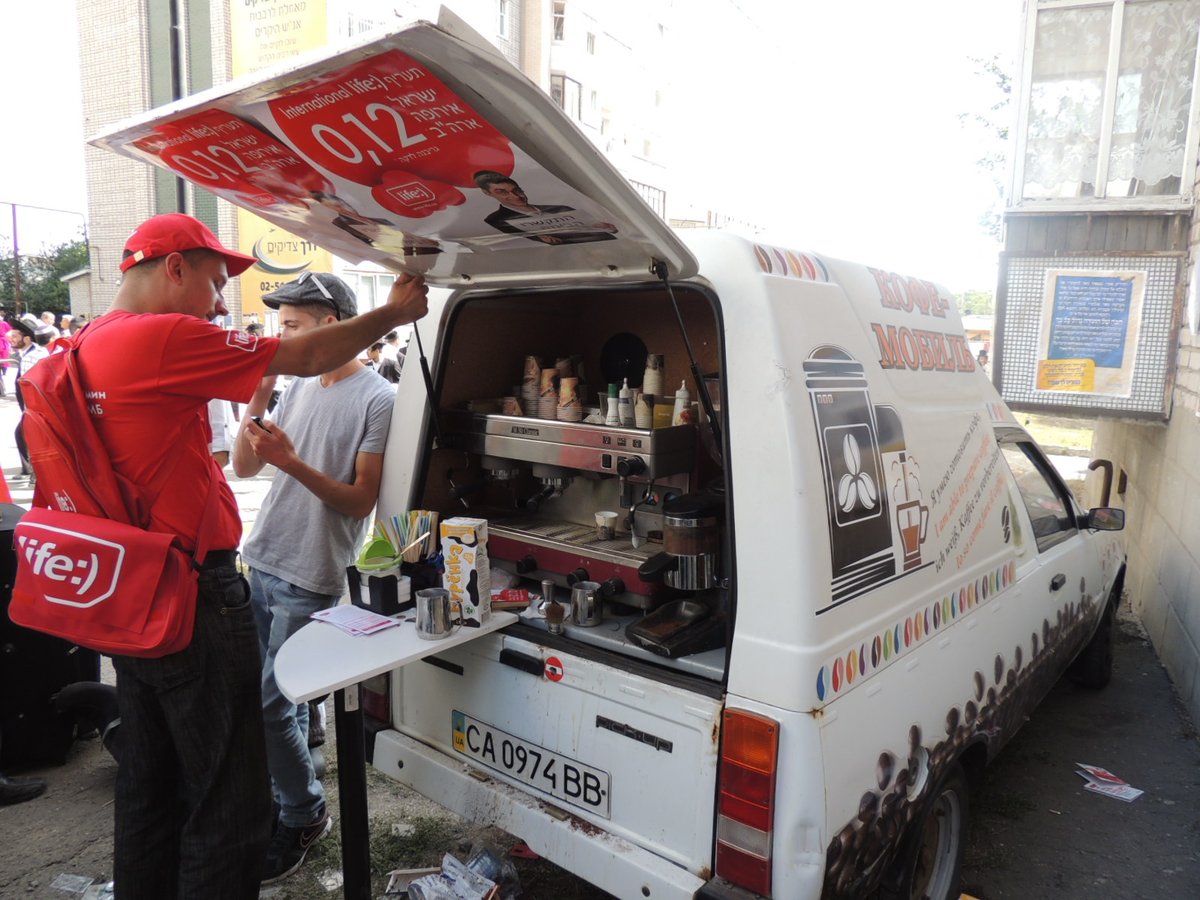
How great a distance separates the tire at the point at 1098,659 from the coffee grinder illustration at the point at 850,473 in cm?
314

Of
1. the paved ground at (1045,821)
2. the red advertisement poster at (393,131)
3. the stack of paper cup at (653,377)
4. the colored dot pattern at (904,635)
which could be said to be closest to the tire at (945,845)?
the paved ground at (1045,821)

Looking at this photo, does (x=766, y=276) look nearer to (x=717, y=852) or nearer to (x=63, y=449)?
(x=717, y=852)

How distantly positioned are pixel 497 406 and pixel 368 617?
3.23ft

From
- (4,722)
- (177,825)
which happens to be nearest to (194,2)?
(4,722)

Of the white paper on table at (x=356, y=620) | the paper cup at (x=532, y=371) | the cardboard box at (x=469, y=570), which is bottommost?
the white paper on table at (x=356, y=620)

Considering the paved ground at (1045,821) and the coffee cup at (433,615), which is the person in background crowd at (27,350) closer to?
the paved ground at (1045,821)

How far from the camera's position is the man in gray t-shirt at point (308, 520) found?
2.79 m

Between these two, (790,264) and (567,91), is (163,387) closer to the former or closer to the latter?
(790,264)

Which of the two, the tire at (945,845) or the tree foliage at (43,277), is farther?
the tree foliage at (43,277)

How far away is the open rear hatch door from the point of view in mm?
1368

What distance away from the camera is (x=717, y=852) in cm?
186

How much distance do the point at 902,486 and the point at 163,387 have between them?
1.93 m

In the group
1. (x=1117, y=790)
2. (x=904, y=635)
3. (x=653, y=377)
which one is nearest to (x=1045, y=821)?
(x=1117, y=790)

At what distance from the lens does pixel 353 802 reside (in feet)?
7.06
